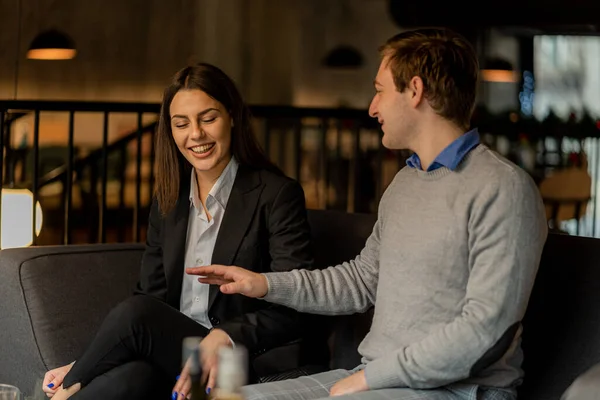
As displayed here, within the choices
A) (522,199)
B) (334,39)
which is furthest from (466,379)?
(334,39)

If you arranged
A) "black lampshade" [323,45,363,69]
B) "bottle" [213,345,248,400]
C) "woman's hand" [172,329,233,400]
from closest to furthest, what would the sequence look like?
"bottle" [213,345,248,400], "woman's hand" [172,329,233,400], "black lampshade" [323,45,363,69]

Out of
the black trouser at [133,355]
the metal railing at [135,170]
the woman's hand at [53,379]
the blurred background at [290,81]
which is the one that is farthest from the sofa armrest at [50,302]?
the metal railing at [135,170]

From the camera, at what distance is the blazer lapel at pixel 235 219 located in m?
3.00

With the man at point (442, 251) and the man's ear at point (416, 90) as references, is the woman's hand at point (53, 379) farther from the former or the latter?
the man's ear at point (416, 90)

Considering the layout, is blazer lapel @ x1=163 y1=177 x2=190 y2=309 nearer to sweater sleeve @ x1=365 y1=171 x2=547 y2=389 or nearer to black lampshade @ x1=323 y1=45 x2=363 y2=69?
sweater sleeve @ x1=365 y1=171 x2=547 y2=389

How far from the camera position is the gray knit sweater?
2270 mm

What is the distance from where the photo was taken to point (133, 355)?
2814 mm

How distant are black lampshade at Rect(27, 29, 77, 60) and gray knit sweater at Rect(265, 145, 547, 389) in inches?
225

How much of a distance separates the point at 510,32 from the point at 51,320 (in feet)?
26.1

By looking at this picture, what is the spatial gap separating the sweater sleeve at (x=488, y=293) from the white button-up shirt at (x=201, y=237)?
0.84 metres

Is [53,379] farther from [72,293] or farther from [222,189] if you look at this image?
[222,189]

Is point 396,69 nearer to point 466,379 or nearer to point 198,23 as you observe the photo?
point 466,379

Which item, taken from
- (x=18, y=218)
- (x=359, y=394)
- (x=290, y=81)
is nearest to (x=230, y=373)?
(x=359, y=394)

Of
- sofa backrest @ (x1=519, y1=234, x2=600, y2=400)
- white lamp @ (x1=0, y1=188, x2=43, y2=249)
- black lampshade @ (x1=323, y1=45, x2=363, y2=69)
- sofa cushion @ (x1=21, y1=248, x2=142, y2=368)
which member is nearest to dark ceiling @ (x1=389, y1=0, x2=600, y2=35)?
black lampshade @ (x1=323, y1=45, x2=363, y2=69)
